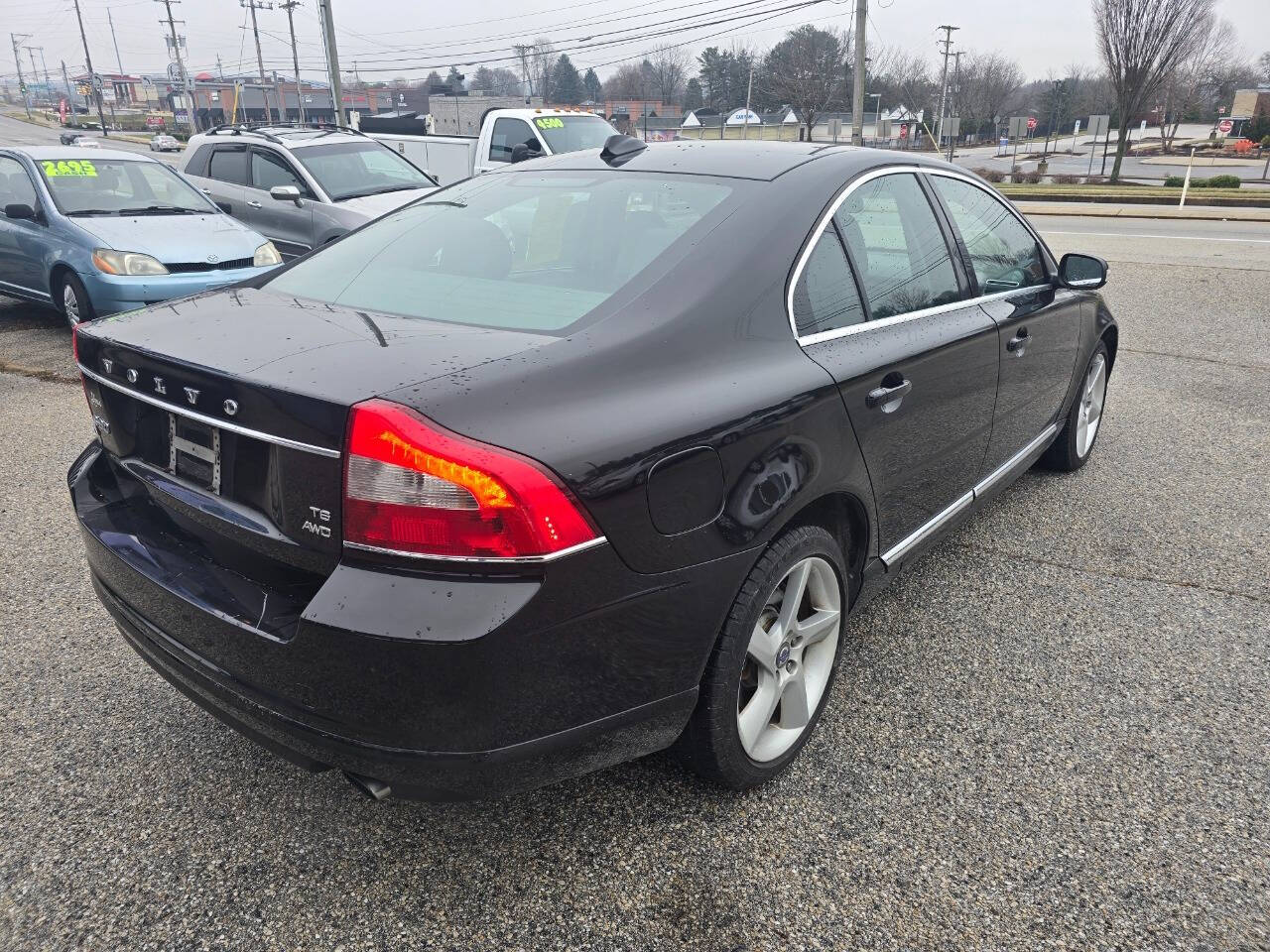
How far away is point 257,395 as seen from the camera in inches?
73.0

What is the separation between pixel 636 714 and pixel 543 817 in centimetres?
53

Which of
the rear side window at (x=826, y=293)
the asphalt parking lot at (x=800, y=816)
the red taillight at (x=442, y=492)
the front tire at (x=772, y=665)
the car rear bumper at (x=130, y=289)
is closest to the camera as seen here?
the red taillight at (x=442, y=492)

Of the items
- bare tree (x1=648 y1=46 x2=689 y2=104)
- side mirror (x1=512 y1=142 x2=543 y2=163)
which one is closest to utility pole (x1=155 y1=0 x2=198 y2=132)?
bare tree (x1=648 y1=46 x2=689 y2=104)

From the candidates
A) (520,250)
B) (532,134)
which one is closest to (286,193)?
(532,134)

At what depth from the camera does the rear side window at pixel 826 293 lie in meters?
2.42

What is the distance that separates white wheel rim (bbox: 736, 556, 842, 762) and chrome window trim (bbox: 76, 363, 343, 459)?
43.7 inches

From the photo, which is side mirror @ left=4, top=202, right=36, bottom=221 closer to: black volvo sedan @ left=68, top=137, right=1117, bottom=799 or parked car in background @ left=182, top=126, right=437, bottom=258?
parked car in background @ left=182, top=126, right=437, bottom=258

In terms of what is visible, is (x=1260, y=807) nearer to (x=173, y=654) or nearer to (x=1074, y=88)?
(x=173, y=654)

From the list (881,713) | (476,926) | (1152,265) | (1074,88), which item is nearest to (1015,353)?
(881,713)

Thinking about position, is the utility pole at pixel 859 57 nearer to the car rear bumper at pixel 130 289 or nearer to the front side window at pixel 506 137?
the front side window at pixel 506 137

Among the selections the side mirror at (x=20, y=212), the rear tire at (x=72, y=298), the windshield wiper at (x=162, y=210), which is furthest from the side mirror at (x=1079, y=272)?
the side mirror at (x=20, y=212)

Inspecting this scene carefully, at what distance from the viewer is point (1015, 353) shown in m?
3.49

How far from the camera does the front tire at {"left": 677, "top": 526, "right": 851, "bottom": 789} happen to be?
2.15 meters

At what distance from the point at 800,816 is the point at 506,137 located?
38.2 feet
